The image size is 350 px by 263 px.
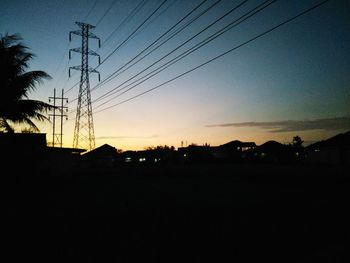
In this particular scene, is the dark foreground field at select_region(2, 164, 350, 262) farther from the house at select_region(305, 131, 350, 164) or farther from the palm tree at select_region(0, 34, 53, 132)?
the house at select_region(305, 131, 350, 164)

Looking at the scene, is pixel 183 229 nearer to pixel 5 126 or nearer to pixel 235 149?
pixel 5 126

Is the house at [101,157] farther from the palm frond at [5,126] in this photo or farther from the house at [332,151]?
the palm frond at [5,126]

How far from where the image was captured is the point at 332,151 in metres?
42.8

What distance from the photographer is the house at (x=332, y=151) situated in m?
39.3

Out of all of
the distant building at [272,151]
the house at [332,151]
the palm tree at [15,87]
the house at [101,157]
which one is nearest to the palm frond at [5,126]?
the palm tree at [15,87]

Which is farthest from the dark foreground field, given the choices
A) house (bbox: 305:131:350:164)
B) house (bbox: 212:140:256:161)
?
house (bbox: 212:140:256:161)

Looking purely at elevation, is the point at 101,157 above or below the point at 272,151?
above

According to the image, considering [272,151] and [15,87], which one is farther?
[272,151]

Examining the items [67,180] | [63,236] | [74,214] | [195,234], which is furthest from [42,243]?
[67,180]

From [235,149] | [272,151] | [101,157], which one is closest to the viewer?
[101,157]

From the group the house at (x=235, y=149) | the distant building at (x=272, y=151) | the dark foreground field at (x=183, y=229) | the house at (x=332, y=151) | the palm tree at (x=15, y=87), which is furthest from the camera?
the house at (x=235, y=149)

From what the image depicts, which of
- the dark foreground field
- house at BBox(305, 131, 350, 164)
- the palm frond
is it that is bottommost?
the dark foreground field

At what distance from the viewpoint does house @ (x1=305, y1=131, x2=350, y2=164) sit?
129 ft

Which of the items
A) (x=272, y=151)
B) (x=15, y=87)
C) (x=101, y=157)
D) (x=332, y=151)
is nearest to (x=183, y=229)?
(x=15, y=87)
